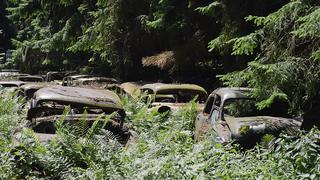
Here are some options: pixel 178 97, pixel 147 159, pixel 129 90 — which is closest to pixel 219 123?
pixel 147 159

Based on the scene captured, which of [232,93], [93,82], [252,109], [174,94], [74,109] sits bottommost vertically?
[93,82]

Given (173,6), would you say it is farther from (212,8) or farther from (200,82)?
(212,8)

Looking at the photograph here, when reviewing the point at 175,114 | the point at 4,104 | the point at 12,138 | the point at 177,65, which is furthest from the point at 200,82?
the point at 12,138

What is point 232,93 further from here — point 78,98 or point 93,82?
point 93,82

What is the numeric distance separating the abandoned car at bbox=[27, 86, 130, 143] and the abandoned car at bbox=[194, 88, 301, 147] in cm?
160

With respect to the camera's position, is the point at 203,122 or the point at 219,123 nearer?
the point at 219,123

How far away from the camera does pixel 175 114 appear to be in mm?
11555

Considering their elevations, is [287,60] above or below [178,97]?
above

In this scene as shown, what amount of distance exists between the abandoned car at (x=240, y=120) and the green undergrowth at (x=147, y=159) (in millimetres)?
1342

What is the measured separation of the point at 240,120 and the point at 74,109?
3119 mm

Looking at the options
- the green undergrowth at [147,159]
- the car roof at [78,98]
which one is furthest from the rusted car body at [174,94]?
the green undergrowth at [147,159]

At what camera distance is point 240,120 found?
29.5ft

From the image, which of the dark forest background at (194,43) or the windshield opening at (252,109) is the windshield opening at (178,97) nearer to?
the dark forest background at (194,43)

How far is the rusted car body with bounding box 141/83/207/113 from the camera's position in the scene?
45.1 ft
